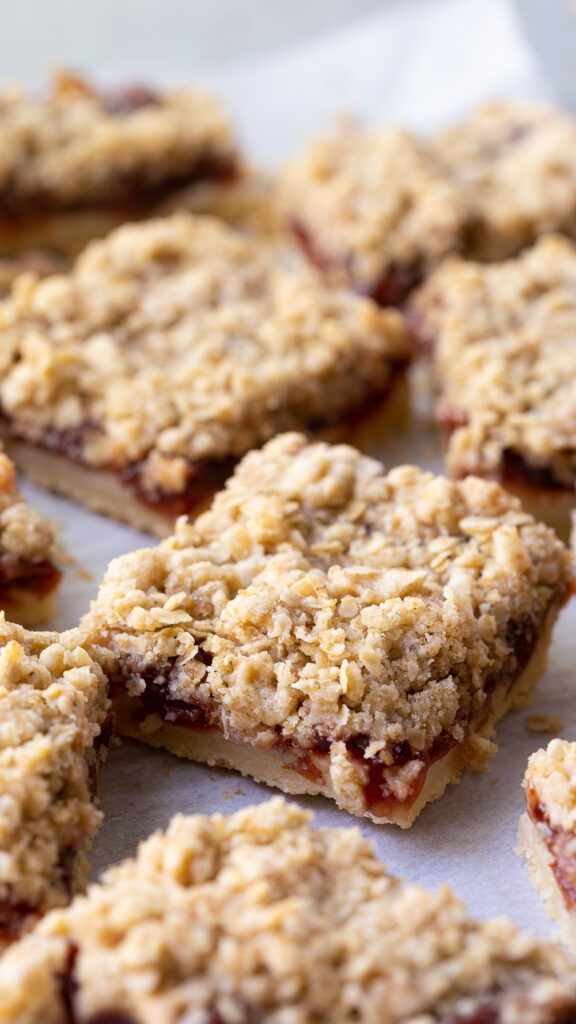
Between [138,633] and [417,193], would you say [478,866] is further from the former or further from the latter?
[417,193]

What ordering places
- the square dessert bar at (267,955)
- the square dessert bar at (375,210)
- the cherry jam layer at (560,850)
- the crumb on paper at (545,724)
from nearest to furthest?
the square dessert bar at (267,955)
the cherry jam layer at (560,850)
the crumb on paper at (545,724)
the square dessert bar at (375,210)

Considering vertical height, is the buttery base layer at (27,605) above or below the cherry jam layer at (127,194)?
below

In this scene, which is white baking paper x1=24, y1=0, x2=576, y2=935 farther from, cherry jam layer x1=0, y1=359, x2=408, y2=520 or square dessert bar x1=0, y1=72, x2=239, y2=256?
square dessert bar x1=0, y1=72, x2=239, y2=256

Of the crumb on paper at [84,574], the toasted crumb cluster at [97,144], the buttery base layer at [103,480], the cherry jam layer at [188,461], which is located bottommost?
the crumb on paper at [84,574]

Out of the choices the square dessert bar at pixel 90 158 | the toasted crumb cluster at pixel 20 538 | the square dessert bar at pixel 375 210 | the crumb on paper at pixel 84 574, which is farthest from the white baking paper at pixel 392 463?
the square dessert bar at pixel 90 158

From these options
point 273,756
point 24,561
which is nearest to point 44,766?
point 273,756

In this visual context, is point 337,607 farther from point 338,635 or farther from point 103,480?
point 103,480

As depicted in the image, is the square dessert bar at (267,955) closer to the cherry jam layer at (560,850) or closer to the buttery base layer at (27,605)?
the cherry jam layer at (560,850)
